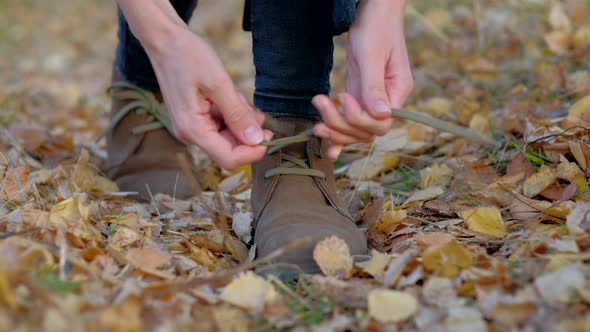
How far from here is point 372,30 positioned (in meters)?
0.93

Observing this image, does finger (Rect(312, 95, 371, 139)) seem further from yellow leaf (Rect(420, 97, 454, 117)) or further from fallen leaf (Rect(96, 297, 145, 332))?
yellow leaf (Rect(420, 97, 454, 117))

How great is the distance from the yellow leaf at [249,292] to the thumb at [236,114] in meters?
0.21

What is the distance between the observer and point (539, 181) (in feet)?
3.63

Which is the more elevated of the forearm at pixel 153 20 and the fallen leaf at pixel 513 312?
the forearm at pixel 153 20

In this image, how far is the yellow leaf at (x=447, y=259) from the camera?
83cm

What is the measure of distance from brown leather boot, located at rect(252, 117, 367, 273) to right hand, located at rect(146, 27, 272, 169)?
0.37 ft

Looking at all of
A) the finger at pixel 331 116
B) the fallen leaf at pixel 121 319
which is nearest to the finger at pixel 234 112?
the finger at pixel 331 116

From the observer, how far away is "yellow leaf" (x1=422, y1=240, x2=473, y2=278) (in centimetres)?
83

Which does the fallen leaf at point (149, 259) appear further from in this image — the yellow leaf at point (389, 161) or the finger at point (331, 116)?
the yellow leaf at point (389, 161)

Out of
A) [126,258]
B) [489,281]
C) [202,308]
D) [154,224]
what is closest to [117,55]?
[154,224]

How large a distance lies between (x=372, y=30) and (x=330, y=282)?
377 mm

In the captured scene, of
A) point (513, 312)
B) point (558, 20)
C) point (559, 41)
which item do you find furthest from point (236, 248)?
point (558, 20)

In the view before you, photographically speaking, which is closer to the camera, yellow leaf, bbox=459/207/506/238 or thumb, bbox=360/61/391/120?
thumb, bbox=360/61/391/120

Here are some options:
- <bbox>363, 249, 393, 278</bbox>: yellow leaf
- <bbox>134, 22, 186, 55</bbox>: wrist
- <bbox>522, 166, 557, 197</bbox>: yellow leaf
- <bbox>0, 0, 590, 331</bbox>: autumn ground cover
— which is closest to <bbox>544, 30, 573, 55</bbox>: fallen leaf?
<bbox>0, 0, 590, 331</bbox>: autumn ground cover
